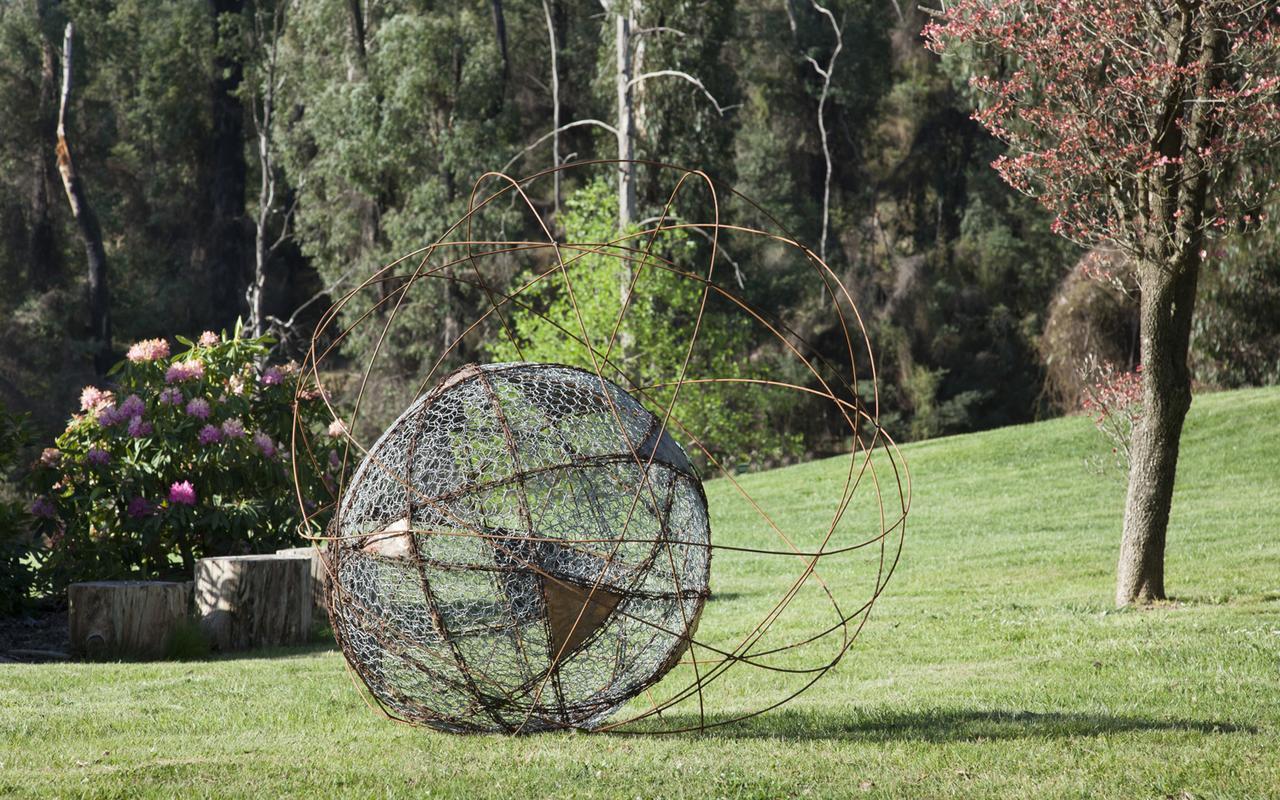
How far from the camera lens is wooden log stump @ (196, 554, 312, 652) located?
26.9 feet

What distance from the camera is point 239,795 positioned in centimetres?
413

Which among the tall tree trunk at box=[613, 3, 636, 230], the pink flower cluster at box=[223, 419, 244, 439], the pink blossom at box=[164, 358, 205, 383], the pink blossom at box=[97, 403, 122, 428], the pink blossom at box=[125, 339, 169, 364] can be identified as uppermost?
the tall tree trunk at box=[613, 3, 636, 230]

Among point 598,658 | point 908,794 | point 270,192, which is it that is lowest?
point 908,794

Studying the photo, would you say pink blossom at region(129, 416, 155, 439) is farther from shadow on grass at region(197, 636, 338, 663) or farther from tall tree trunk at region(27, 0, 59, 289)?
tall tree trunk at region(27, 0, 59, 289)

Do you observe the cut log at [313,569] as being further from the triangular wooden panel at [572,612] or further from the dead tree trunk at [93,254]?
the dead tree trunk at [93,254]

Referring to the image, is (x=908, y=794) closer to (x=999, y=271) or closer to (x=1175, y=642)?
(x=1175, y=642)

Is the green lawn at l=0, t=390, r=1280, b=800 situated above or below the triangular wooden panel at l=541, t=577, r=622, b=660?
below

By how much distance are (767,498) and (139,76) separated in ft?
69.2

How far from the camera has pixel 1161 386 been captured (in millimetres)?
7996

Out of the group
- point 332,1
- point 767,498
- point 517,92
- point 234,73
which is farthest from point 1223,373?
point 234,73

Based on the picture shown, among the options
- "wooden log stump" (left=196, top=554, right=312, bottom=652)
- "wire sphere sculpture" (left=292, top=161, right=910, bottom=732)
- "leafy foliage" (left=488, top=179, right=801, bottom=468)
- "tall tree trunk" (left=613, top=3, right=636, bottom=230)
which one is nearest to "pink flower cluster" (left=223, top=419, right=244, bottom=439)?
"wooden log stump" (left=196, top=554, right=312, bottom=652)

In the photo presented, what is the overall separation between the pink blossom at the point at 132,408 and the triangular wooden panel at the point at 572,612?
542 cm

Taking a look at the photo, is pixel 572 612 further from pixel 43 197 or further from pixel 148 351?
pixel 43 197

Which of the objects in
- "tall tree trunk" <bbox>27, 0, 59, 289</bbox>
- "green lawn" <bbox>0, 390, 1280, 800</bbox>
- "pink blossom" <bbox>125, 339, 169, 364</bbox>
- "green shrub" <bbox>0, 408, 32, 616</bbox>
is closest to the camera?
"green lawn" <bbox>0, 390, 1280, 800</bbox>
